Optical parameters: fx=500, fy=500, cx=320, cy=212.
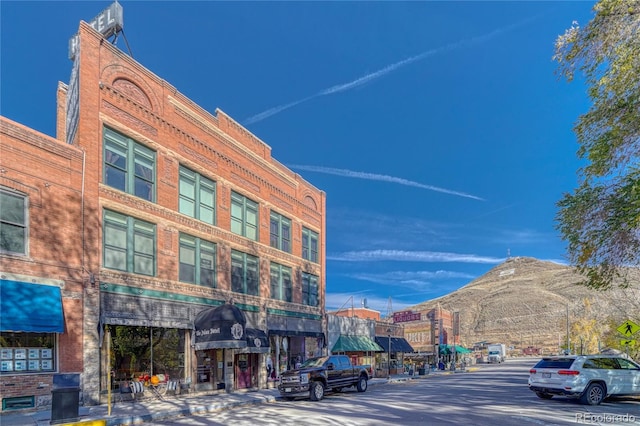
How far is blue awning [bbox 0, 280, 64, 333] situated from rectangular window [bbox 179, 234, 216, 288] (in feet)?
21.5

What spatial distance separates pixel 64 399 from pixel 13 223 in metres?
5.65

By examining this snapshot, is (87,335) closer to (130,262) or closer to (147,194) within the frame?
(130,262)

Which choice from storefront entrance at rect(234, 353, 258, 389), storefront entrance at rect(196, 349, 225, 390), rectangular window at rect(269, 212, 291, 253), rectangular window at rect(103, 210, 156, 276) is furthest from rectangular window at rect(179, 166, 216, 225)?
storefront entrance at rect(234, 353, 258, 389)

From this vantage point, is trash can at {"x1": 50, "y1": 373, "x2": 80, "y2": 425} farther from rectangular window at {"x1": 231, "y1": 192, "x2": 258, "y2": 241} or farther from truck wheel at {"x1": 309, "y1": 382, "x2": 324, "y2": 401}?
rectangular window at {"x1": 231, "y1": 192, "x2": 258, "y2": 241}

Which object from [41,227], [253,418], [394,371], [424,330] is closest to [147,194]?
[41,227]

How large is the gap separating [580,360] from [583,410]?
213 centimetres

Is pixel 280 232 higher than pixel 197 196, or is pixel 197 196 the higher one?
pixel 197 196

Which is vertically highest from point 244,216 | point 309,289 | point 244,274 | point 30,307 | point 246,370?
point 244,216

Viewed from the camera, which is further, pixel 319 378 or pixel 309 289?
→ pixel 309 289

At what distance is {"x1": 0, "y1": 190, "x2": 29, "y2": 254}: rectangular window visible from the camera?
14.8 metres

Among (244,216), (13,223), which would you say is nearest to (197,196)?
(244,216)

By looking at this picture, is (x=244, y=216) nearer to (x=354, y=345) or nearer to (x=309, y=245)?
(x=309, y=245)

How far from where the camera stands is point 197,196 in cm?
2311

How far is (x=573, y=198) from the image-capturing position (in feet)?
54.2
